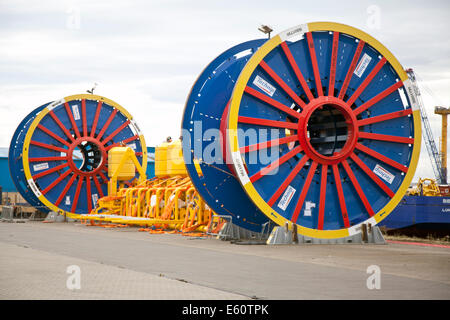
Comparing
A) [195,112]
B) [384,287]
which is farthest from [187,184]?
[384,287]

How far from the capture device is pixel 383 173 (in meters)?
16.3

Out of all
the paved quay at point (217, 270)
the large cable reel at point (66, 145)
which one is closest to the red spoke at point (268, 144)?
the paved quay at point (217, 270)

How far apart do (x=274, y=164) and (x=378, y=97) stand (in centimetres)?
328

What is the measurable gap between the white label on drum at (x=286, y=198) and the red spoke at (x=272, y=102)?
1673mm

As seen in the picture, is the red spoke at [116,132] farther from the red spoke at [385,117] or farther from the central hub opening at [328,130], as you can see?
the red spoke at [385,117]

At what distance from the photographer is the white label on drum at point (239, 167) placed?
14328 mm

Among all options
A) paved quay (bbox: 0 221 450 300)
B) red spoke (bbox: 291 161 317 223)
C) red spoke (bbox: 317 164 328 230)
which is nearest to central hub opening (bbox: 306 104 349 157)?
red spoke (bbox: 317 164 328 230)

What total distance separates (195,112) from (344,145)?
372 cm

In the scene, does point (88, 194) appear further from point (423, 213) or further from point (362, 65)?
point (362, 65)

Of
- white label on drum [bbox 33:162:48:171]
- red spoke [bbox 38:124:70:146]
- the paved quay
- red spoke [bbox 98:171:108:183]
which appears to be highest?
red spoke [bbox 38:124:70:146]

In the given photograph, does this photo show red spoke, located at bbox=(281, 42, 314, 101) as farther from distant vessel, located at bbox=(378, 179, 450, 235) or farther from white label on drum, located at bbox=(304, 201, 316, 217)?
distant vessel, located at bbox=(378, 179, 450, 235)

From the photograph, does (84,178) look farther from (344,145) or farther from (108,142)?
(344,145)

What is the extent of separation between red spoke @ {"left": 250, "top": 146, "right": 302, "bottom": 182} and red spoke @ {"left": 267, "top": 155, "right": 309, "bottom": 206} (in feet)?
0.84

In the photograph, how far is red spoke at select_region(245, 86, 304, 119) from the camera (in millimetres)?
14766
